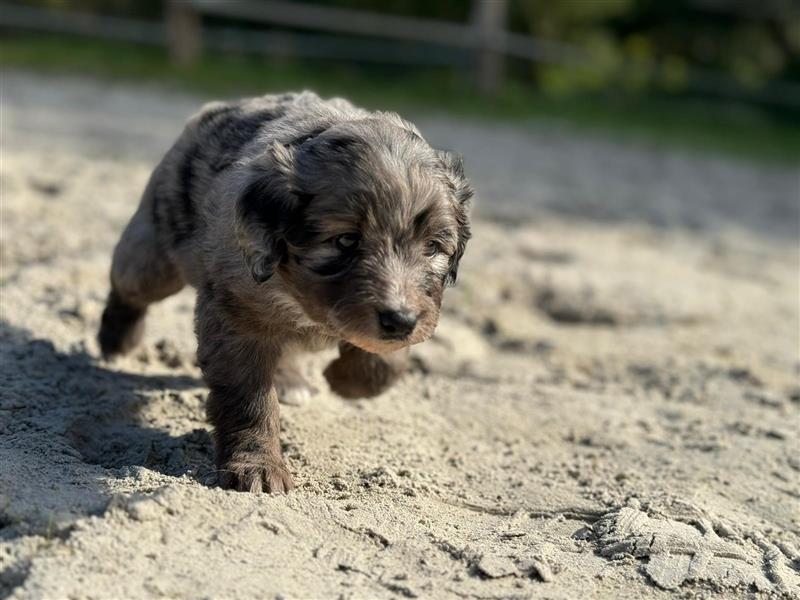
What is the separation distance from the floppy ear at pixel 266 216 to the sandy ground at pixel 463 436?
91 cm

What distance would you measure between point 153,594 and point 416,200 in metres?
1.75

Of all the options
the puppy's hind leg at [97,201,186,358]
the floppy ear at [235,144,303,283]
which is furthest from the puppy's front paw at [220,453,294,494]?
the puppy's hind leg at [97,201,186,358]

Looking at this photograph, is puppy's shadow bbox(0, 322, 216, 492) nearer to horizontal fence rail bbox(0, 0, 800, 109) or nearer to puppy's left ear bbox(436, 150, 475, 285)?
puppy's left ear bbox(436, 150, 475, 285)

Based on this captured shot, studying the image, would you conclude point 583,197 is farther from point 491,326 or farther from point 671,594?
point 671,594

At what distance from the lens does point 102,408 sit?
5.00 metres

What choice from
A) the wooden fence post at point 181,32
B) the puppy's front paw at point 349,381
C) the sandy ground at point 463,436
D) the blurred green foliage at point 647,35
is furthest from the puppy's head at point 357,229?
the blurred green foliage at point 647,35

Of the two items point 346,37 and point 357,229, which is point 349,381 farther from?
point 346,37

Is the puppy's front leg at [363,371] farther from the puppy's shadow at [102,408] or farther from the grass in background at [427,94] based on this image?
the grass in background at [427,94]

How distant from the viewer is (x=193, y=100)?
596 inches

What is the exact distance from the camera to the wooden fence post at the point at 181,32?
19.0 metres

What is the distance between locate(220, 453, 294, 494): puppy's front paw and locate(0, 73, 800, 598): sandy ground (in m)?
0.13

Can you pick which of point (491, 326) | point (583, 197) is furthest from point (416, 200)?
point (583, 197)

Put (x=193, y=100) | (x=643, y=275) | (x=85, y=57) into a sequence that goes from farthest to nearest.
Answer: (x=85, y=57)
(x=193, y=100)
(x=643, y=275)

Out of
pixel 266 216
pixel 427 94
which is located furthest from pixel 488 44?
pixel 266 216
